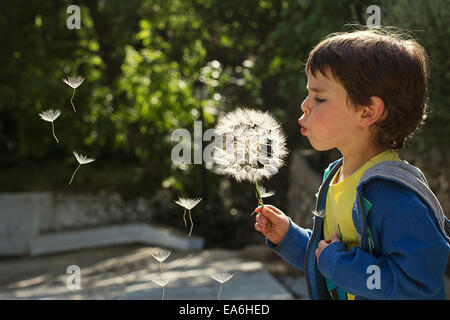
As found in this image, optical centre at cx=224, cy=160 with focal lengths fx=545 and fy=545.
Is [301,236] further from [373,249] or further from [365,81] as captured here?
[365,81]

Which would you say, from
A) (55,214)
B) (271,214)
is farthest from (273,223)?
(55,214)

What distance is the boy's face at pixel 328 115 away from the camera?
1.68 metres

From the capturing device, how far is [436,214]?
4.98 ft

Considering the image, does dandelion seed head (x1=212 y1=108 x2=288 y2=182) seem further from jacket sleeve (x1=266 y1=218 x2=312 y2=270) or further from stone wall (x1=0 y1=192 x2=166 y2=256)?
stone wall (x1=0 y1=192 x2=166 y2=256)

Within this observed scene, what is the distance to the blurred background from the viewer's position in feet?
25.8

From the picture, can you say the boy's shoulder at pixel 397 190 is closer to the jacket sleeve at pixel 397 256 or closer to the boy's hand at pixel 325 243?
the jacket sleeve at pixel 397 256

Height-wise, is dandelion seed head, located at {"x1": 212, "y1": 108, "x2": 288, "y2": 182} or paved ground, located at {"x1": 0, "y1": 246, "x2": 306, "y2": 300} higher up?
paved ground, located at {"x1": 0, "y1": 246, "x2": 306, "y2": 300}

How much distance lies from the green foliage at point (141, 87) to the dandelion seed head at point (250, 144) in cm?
467

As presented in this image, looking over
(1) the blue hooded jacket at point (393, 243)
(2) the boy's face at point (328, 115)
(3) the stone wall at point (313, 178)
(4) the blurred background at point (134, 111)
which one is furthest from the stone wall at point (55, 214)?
(1) the blue hooded jacket at point (393, 243)

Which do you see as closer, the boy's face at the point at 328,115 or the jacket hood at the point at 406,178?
the jacket hood at the point at 406,178

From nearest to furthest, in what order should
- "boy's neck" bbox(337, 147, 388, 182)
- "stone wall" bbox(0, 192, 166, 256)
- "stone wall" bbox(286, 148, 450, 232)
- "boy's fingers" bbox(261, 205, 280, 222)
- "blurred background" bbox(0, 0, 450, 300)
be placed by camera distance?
"boy's neck" bbox(337, 147, 388, 182) → "boy's fingers" bbox(261, 205, 280, 222) → "stone wall" bbox(286, 148, 450, 232) → "blurred background" bbox(0, 0, 450, 300) → "stone wall" bbox(0, 192, 166, 256)

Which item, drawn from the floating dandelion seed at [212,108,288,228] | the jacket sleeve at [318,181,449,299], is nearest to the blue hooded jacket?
the jacket sleeve at [318,181,449,299]

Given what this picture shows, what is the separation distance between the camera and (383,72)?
1.61 meters

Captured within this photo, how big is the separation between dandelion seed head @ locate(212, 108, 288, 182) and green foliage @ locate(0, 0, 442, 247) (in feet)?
15.3
